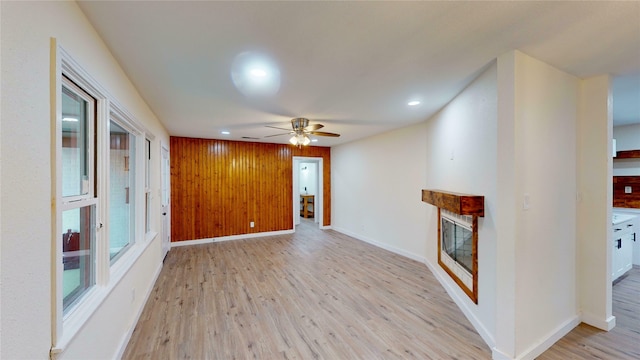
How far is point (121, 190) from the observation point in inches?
102

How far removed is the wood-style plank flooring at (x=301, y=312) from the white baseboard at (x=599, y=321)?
3.71 feet

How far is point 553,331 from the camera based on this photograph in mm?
2207

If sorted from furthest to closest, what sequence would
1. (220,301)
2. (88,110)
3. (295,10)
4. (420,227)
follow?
(420,227)
(220,301)
(88,110)
(295,10)

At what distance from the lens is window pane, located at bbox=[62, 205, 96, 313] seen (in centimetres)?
147

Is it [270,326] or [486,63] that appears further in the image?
[270,326]

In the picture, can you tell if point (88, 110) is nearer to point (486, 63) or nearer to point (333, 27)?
point (333, 27)

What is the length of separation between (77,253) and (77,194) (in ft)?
1.29

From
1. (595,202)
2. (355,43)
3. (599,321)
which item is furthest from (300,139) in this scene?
(599,321)

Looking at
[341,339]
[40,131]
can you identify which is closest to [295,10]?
[40,131]

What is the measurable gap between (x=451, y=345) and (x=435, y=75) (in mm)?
2394

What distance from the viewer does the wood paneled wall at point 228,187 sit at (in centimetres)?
542

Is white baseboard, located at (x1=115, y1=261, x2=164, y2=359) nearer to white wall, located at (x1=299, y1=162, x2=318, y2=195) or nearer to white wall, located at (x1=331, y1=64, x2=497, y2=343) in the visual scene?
white wall, located at (x1=331, y1=64, x2=497, y2=343)

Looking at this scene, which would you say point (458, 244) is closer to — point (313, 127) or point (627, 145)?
point (313, 127)

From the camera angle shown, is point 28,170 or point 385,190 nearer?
point 28,170
